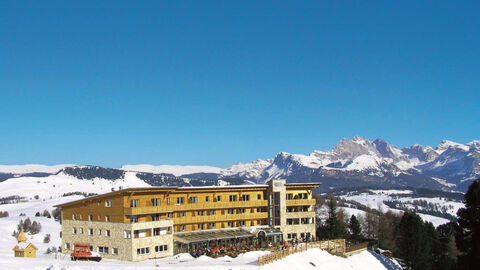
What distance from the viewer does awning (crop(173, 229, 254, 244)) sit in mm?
74306

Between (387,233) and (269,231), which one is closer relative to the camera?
(269,231)

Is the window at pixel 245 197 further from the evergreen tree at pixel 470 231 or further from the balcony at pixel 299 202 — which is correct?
the evergreen tree at pixel 470 231

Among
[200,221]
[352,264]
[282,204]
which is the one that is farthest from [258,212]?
[352,264]

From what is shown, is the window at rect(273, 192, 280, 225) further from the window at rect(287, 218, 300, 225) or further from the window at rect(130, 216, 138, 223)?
the window at rect(130, 216, 138, 223)

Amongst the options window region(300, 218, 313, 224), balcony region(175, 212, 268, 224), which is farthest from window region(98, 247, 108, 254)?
window region(300, 218, 313, 224)

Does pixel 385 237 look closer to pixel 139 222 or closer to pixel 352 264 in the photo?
pixel 352 264

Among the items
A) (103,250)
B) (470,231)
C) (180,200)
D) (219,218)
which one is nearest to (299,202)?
(219,218)

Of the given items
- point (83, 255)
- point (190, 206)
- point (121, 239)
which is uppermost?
point (190, 206)

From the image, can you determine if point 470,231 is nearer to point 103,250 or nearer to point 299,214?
point 299,214

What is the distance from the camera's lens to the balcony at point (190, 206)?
70250mm

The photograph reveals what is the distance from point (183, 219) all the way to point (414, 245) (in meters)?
39.2

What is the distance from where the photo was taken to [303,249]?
70438mm

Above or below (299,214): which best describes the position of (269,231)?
below

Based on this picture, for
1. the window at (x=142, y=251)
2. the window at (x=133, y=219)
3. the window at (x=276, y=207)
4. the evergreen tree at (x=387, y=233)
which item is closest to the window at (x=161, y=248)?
the window at (x=142, y=251)
